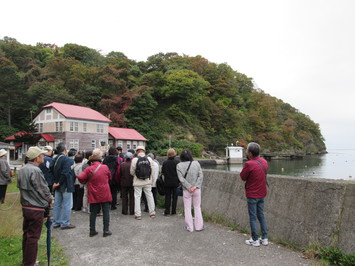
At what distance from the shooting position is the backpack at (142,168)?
6.54 meters

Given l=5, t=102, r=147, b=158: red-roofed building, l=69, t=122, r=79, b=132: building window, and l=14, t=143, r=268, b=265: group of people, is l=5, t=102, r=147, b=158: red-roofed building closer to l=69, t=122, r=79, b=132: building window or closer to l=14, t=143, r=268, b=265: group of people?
l=69, t=122, r=79, b=132: building window

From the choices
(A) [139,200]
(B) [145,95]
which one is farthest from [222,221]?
(B) [145,95]

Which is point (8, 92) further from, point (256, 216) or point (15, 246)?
point (256, 216)

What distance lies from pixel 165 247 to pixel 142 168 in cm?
245

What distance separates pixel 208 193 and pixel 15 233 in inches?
184

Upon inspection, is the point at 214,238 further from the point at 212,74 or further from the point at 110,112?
the point at 212,74

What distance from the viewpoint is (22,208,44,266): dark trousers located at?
146 inches

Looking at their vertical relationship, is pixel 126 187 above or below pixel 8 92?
Result: below

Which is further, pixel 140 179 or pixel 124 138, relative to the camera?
pixel 124 138

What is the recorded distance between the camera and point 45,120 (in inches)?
1533

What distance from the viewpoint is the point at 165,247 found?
4.51 metres

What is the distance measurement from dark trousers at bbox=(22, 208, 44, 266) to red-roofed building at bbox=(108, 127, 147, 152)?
1594 inches

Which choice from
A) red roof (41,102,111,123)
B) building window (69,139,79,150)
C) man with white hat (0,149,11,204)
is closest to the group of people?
man with white hat (0,149,11,204)

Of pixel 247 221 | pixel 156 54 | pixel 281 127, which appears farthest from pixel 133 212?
pixel 281 127
